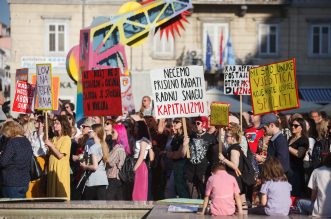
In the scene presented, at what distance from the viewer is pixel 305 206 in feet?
38.6

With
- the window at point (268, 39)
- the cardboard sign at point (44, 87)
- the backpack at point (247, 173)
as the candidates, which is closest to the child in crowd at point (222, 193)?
the backpack at point (247, 173)

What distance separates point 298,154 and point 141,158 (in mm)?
2709

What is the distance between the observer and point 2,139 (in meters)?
14.5

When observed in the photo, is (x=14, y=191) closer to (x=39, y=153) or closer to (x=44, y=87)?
(x=39, y=153)

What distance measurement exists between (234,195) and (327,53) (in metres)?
31.6

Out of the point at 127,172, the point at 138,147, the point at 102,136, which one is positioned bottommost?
the point at 127,172

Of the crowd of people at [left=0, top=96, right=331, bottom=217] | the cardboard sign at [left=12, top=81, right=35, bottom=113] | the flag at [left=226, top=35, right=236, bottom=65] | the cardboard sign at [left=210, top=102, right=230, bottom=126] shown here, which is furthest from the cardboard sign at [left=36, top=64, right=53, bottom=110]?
the flag at [left=226, top=35, right=236, bottom=65]

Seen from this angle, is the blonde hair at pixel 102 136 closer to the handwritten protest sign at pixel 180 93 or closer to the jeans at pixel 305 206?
the handwritten protest sign at pixel 180 93

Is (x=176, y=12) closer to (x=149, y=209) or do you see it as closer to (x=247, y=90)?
(x=247, y=90)

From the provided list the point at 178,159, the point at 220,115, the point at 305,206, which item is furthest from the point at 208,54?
the point at 305,206

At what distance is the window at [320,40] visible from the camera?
137 ft

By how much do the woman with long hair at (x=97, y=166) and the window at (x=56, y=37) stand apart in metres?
27.4

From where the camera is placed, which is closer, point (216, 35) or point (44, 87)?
point (44, 87)

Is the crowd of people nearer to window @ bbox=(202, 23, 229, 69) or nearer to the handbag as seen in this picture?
the handbag
